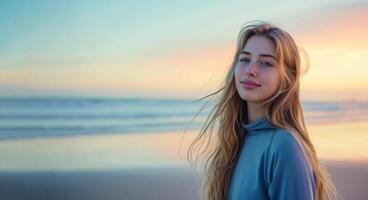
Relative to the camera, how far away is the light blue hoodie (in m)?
1.43

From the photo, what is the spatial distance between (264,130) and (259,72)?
15cm

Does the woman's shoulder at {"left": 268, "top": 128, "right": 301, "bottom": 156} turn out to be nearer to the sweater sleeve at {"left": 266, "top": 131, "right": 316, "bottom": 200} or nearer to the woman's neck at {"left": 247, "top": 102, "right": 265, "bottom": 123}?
the sweater sleeve at {"left": 266, "top": 131, "right": 316, "bottom": 200}

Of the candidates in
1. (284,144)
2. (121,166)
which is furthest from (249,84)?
(121,166)

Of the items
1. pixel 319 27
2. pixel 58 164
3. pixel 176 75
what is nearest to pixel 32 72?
pixel 58 164

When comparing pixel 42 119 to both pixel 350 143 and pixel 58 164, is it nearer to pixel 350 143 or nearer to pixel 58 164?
pixel 58 164

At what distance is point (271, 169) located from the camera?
1.48 m

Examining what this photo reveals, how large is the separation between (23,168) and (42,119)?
2.12ft

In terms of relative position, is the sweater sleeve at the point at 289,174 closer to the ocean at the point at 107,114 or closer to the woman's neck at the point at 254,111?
the woman's neck at the point at 254,111

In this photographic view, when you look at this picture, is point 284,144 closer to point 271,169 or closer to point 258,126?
point 271,169

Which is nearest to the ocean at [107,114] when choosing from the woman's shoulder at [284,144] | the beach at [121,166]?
the beach at [121,166]

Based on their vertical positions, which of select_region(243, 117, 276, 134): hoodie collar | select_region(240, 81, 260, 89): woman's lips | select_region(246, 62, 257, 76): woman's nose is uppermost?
select_region(246, 62, 257, 76): woman's nose

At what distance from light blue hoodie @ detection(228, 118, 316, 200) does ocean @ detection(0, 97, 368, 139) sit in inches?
105

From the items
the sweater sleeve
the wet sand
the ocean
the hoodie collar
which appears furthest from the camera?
the ocean

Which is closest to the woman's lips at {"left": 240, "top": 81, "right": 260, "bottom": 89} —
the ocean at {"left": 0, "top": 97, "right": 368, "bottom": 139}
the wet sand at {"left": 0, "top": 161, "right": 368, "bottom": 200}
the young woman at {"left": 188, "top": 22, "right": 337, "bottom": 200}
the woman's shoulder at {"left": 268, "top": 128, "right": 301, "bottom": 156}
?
the young woman at {"left": 188, "top": 22, "right": 337, "bottom": 200}
